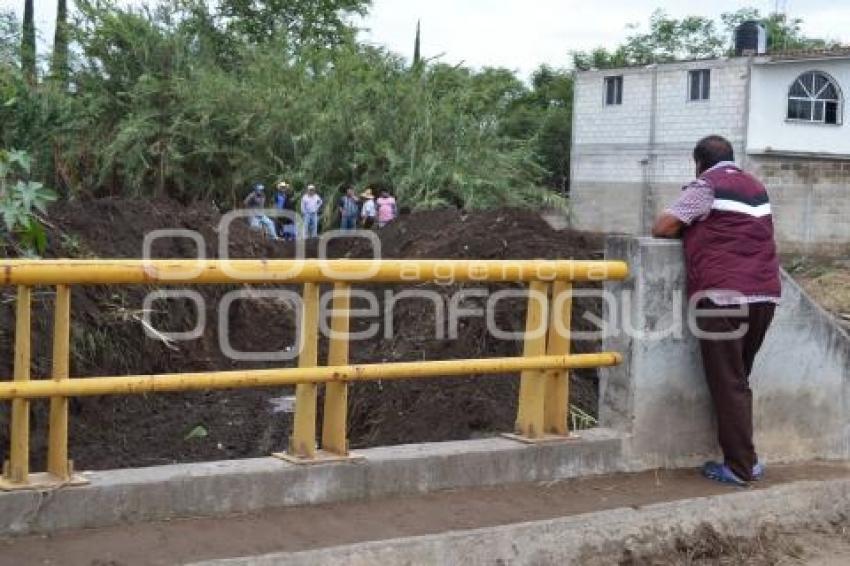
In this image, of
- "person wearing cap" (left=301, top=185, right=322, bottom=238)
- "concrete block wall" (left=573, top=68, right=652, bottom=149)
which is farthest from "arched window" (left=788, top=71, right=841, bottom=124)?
"person wearing cap" (left=301, top=185, right=322, bottom=238)

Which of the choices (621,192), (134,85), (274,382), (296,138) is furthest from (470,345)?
(621,192)

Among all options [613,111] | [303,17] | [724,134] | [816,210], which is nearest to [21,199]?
[816,210]

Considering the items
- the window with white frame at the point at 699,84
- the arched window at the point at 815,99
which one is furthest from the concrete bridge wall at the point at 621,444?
the window with white frame at the point at 699,84

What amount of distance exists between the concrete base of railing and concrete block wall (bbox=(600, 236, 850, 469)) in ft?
0.75

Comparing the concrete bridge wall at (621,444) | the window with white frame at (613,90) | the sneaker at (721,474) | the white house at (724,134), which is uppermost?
the window with white frame at (613,90)

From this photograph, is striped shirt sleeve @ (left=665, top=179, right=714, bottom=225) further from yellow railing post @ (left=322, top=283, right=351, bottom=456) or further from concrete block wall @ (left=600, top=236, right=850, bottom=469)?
yellow railing post @ (left=322, top=283, right=351, bottom=456)

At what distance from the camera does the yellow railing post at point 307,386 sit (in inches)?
183

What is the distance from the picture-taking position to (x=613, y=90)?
1690 inches

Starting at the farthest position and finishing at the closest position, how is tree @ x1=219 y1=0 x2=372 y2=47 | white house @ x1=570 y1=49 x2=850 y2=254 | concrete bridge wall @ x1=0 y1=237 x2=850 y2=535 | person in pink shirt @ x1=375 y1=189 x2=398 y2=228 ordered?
tree @ x1=219 y1=0 x2=372 y2=47 < white house @ x1=570 y1=49 x2=850 y2=254 < person in pink shirt @ x1=375 y1=189 x2=398 y2=228 < concrete bridge wall @ x1=0 y1=237 x2=850 y2=535

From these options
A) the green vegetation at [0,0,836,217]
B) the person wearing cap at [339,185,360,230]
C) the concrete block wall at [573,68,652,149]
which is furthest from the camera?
the concrete block wall at [573,68,652,149]

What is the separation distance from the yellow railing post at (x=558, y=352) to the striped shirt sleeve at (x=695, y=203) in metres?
0.68

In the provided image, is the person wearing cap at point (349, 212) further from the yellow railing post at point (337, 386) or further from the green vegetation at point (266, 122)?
the yellow railing post at point (337, 386)

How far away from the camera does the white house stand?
34.8 metres

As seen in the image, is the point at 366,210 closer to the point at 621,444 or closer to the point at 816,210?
the point at 621,444
